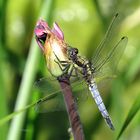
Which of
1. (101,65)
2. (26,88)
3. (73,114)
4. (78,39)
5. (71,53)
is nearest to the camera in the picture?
(73,114)

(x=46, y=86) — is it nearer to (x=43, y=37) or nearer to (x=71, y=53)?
(x=71, y=53)

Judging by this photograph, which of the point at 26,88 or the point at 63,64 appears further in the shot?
the point at 26,88

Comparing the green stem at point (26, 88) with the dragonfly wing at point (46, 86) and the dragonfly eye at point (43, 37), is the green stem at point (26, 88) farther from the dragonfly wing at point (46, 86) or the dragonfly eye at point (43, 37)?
the dragonfly eye at point (43, 37)

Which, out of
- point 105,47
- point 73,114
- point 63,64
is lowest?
point 73,114

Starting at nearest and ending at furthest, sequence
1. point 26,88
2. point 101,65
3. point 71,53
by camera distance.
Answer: point 71,53, point 26,88, point 101,65

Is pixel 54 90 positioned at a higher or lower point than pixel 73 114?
higher

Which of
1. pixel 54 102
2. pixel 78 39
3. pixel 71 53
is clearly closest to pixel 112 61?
pixel 54 102

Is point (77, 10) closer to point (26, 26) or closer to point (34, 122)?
point (26, 26)

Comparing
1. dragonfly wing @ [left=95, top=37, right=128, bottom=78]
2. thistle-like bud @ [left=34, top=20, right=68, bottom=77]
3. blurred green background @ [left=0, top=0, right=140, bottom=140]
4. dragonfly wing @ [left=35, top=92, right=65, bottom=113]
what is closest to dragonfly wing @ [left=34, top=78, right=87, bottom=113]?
dragonfly wing @ [left=35, top=92, right=65, bottom=113]

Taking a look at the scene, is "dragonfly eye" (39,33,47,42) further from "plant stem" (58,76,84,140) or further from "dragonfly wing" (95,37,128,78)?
"dragonfly wing" (95,37,128,78)
